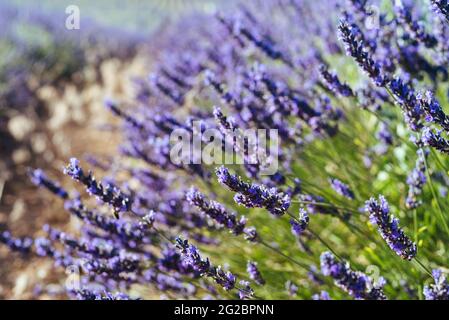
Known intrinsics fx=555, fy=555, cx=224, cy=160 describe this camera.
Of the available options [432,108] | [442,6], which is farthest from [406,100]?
[442,6]

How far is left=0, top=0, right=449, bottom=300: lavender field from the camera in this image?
1.51 metres

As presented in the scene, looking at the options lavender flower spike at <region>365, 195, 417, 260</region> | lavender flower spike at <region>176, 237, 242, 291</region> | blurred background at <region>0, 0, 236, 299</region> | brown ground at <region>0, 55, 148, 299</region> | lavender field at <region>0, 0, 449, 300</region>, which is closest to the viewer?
lavender flower spike at <region>365, 195, 417, 260</region>

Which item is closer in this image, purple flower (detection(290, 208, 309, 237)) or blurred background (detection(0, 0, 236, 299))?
purple flower (detection(290, 208, 309, 237))

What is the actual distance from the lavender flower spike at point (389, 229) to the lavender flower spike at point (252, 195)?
22 cm

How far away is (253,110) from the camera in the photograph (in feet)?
6.98

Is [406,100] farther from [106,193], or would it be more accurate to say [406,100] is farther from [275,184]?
[106,193]

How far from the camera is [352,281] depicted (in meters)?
1.45

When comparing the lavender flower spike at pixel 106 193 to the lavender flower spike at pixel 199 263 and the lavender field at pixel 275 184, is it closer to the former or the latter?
the lavender field at pixel 275 184

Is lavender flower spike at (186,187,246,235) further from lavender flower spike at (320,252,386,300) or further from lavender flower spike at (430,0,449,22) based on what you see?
lavender flower spike at (430,0,449,22)

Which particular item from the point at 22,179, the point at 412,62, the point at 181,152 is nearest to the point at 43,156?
the point at 22,179

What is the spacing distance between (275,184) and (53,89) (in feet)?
17.5

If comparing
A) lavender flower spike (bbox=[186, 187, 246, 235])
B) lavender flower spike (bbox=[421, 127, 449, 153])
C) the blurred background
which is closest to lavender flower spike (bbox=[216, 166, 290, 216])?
lavender flower spike (bbox=[186, 187, 246, 235])

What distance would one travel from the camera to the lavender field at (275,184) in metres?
1.51

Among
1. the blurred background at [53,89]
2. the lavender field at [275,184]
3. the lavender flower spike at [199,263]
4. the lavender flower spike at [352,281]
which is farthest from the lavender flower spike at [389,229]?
the blurred background at [53,89]
